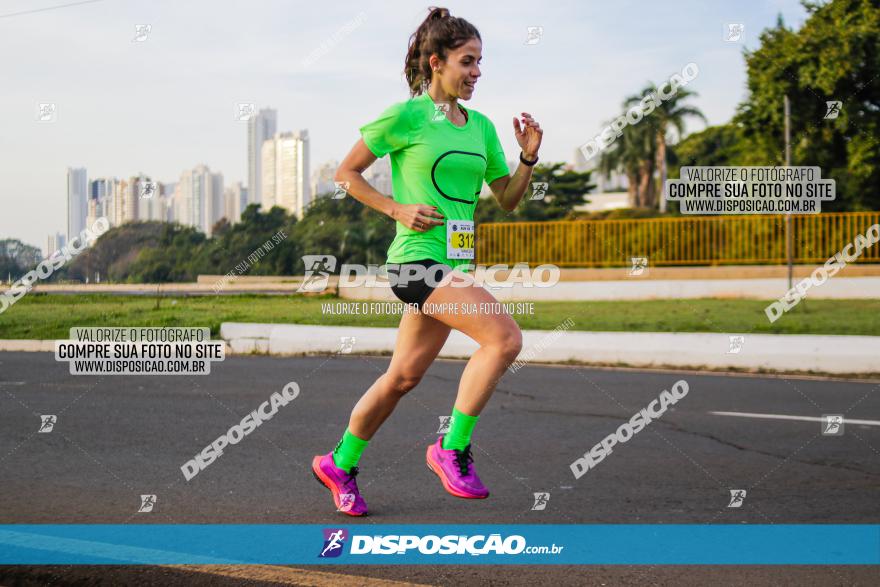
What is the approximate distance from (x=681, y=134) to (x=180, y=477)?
53.2 m

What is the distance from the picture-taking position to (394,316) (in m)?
17.8

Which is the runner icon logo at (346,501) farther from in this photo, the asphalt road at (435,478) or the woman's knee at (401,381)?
the woman's knee at (401,381)

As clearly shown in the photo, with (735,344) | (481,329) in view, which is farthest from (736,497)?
(735,344)

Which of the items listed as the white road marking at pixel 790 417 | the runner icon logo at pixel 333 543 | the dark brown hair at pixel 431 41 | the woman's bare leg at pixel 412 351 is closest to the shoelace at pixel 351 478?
the runner icon logo at pixel 333 543

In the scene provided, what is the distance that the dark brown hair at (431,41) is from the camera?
3844 mm

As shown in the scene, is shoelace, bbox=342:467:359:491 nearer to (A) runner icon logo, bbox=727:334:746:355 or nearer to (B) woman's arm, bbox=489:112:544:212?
(B) woman's arm, bbox=489:112:544:212

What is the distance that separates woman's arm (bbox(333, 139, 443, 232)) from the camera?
3738 millimetres

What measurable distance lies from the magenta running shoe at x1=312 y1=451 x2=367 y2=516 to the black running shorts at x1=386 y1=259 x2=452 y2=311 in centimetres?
92

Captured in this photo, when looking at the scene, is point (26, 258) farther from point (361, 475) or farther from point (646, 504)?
point (646, 504)

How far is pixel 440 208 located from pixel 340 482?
136cm

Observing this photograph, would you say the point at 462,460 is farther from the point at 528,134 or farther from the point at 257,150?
the point at 257,150

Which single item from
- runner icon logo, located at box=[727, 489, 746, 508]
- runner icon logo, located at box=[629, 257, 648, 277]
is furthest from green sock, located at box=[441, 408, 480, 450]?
runner icon logo, located at box=[629, 257, 648, 277]

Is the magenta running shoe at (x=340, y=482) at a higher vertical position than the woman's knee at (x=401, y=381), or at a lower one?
lower

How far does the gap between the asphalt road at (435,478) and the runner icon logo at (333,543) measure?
20cm
